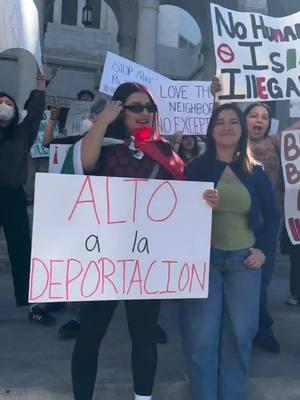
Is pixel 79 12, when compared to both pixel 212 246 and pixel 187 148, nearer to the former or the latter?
pixel 187 148

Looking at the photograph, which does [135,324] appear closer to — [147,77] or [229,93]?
[229,93]

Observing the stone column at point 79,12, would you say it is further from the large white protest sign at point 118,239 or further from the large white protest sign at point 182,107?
the large white protest sign at point 118,239

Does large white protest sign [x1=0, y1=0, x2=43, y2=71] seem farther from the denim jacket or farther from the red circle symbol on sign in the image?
the denim jacket

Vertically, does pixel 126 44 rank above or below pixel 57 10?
below

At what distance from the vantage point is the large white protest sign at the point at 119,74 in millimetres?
5874

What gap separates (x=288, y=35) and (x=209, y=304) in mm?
2657

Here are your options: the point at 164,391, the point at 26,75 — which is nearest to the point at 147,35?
the point at 26,75

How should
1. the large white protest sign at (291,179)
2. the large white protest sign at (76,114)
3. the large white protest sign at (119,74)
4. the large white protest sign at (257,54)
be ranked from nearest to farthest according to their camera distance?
the large white protest sign at (291,179) < the large white protest sign at (257,54) < the large white protest sign at (119,74) < the large white protest sign at (76,114)

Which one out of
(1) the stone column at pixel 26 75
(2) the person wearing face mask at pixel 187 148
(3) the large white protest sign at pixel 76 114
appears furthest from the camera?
(1) the stone column at pixel 26 75

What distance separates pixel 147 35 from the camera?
1366cm

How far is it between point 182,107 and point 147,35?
26.5ft

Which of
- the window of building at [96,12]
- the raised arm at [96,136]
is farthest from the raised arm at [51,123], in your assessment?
the window of building at [96,12]

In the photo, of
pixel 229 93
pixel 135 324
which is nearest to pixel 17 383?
pixel 135 324

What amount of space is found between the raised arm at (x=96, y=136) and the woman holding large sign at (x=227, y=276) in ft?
1.69
